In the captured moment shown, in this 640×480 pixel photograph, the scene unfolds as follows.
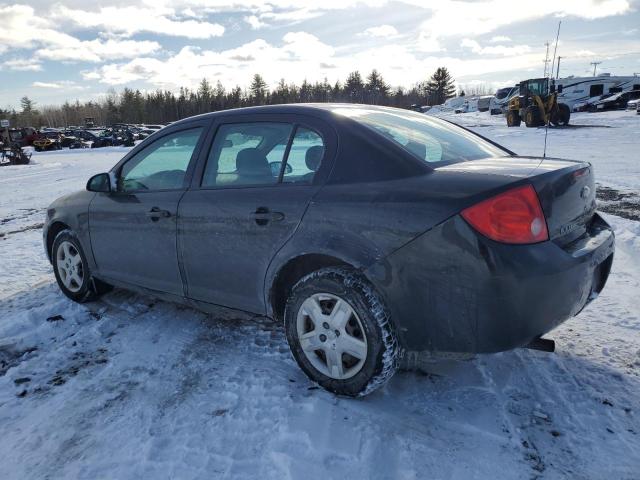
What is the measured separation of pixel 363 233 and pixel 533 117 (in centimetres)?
2333

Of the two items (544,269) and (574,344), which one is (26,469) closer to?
(544,269)

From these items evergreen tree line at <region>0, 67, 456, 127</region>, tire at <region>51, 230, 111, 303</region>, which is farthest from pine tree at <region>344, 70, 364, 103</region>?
tire at <region>51, 230, 111, 303</region>

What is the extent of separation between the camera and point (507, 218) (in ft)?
7.16

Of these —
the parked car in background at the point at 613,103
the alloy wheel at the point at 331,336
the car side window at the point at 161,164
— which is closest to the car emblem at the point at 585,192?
the alloy wheel at the point at 331,336

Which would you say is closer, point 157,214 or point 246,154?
point 246,154

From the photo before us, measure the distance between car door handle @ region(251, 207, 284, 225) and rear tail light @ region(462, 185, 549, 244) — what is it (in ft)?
3.47

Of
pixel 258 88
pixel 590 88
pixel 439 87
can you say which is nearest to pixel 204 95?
pixel 258 88

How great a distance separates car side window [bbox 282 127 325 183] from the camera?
2.76m

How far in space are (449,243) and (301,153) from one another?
1077 millimetres

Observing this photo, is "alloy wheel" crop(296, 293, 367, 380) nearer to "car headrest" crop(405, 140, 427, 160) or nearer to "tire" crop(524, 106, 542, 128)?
"car headrest" crop(405, 140, 427, 160)

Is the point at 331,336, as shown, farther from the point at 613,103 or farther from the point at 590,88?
the point at 590,88

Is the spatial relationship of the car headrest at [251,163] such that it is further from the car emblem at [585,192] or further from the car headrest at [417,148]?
the car emblem at [585,192]

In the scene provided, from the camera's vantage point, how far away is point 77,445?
2.41 m

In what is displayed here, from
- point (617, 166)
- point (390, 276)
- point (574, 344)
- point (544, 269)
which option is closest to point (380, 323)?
point (390, 276)
